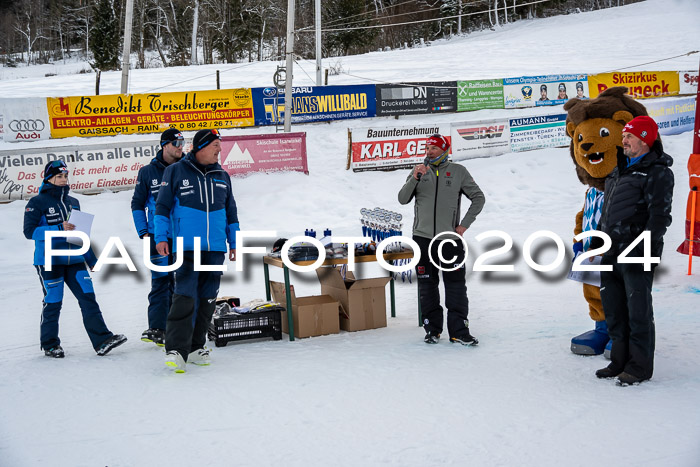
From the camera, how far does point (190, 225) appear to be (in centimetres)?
563

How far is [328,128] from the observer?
2330cm

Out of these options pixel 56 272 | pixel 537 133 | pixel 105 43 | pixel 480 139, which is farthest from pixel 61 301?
pixel 105 43

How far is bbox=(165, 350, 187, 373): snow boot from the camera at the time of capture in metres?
5.62

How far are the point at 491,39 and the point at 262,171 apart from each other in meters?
36.2

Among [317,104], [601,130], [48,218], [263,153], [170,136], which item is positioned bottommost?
[48,218]

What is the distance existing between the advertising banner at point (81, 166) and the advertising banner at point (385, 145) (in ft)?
16.8

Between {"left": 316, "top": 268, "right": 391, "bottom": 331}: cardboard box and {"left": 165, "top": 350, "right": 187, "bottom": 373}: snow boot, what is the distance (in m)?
1.88

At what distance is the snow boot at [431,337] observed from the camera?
21.0 ft

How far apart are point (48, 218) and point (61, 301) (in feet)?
2.47

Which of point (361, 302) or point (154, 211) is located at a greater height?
point (154, 211)

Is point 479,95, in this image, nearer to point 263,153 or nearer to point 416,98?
point 416,98

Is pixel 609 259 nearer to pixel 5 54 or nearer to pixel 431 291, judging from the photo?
pixel 431 291

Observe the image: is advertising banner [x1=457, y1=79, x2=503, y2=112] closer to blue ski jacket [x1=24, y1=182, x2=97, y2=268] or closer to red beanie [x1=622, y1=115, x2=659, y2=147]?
blue ski jacket [x1=24, y1=182, x2=97, y2=268]

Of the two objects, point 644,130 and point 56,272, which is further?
point 56,272
